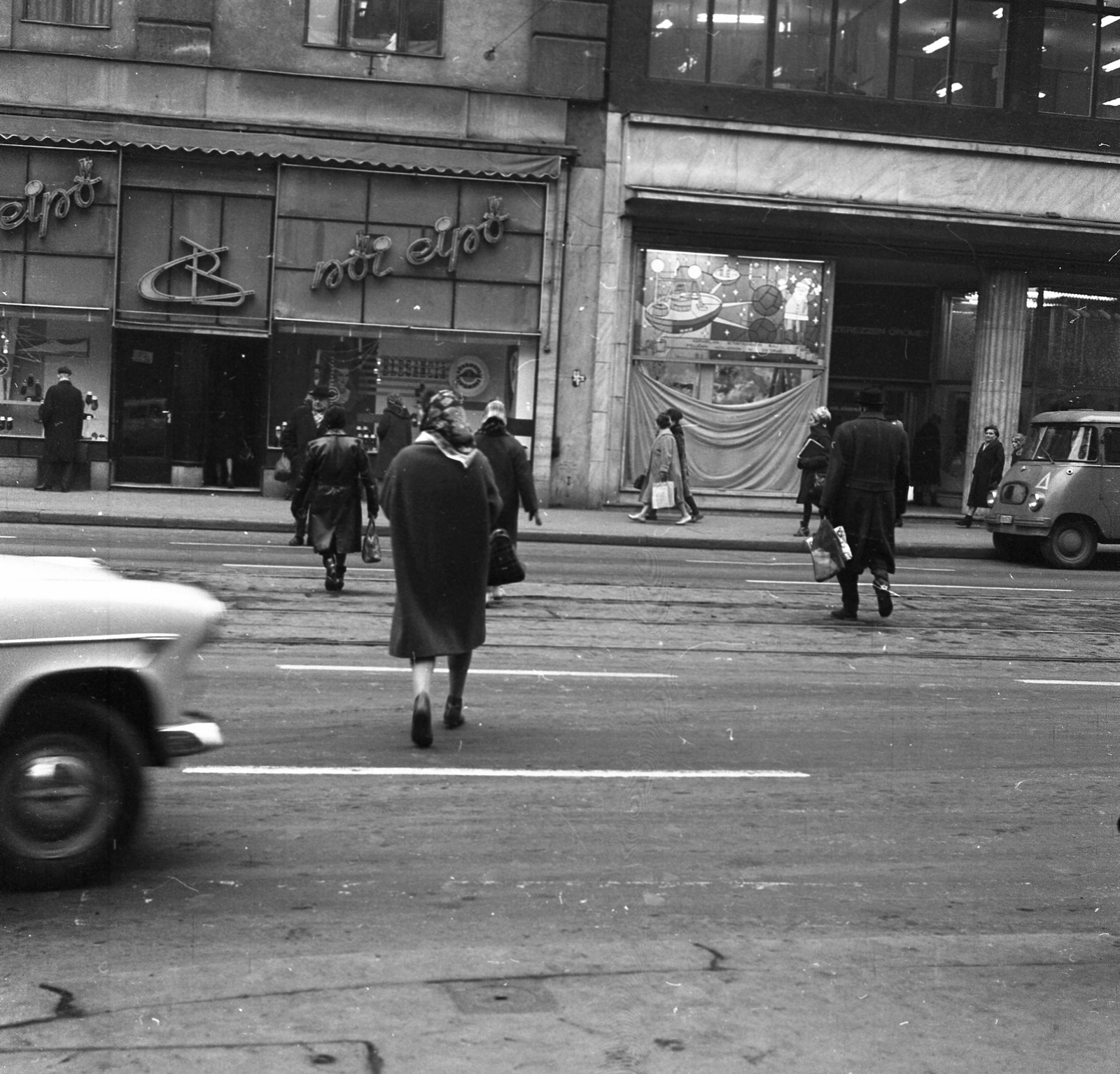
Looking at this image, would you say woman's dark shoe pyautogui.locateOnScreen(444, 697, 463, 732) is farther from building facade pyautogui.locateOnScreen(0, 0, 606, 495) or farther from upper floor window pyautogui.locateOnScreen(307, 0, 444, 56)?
upper floor window pyautogui.locateOnScreen(307, 0, 444, 56)

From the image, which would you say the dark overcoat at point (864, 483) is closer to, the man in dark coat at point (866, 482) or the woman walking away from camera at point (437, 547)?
the man in dark coat at point (866, 482)

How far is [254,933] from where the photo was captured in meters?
4.95

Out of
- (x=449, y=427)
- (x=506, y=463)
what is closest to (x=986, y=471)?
(x=506, y=463)

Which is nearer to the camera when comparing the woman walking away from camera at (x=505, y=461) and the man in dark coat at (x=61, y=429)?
the woman walking away from camera at (x=505, y=461)

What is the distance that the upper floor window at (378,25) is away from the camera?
80.8 ft

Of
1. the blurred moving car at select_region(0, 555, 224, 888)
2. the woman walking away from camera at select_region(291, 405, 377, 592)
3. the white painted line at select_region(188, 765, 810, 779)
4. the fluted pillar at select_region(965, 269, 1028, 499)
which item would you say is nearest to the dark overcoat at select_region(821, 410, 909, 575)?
the woman walking away from camera at select_region(291, 405, 377, 592)

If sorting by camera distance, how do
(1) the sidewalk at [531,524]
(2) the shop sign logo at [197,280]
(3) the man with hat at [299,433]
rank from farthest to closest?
1. (2) the shop sign logo at [197,280]
2. (3) the man with hat at [299,433]
3. (1) the sidewalk at [531,524]

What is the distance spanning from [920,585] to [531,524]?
6.95m

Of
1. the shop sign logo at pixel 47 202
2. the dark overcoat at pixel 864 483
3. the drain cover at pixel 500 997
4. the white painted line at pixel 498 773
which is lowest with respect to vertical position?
the drain cover at pixel 500 997

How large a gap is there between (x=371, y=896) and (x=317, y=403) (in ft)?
46.5

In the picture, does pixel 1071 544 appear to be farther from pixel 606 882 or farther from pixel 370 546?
pixel 606 882

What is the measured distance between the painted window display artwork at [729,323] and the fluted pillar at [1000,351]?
9.80 ft

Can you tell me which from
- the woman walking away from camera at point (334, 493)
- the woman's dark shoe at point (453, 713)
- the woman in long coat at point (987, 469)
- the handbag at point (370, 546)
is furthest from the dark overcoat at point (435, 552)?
the woman in long coat at point (987, 469)

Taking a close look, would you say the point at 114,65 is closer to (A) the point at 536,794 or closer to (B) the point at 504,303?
(B) the point at 504,303
